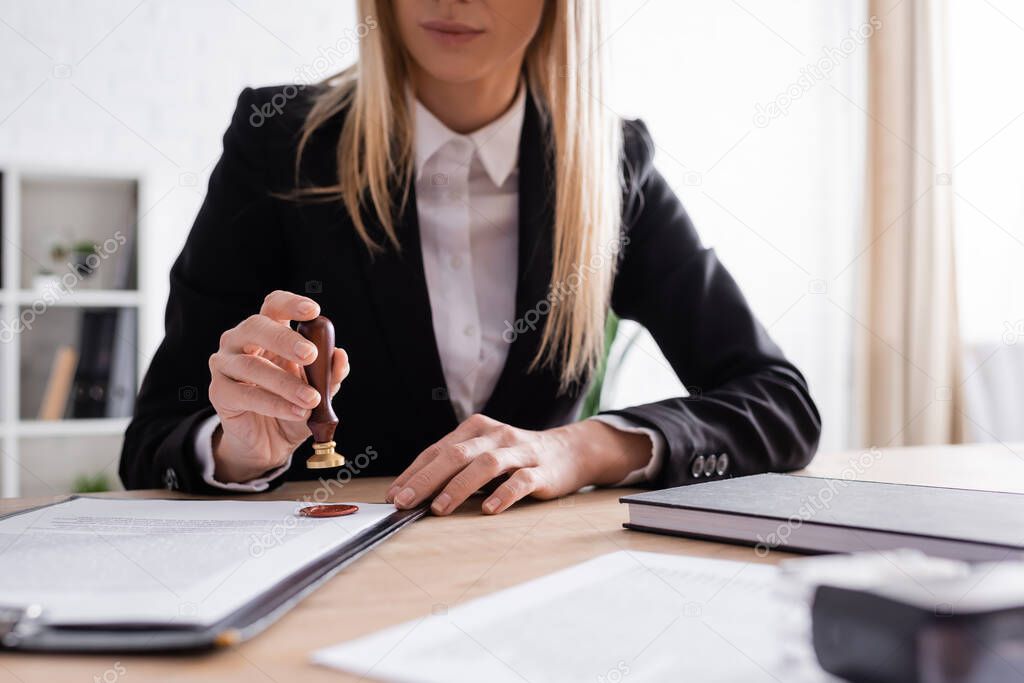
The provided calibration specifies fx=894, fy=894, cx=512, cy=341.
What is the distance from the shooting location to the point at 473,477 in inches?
33.2

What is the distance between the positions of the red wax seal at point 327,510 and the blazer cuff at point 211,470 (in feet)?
0.67

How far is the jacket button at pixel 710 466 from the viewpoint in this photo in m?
1.04

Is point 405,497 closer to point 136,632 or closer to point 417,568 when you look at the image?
point 417,568

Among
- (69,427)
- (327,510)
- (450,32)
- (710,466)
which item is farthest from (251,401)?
(69,427)

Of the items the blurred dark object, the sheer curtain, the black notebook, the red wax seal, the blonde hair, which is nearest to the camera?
the blurred dark object

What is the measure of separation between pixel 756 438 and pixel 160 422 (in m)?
0.74

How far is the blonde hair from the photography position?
4.36ft

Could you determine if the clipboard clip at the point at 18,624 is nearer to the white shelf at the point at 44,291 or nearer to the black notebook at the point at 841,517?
the black notebook at the point at 841,517

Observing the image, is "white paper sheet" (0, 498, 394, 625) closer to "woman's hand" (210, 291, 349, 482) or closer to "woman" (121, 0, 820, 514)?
"woman's hand" (210, 291, 349, 482)

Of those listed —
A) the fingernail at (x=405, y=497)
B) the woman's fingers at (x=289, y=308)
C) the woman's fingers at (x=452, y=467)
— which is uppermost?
the woman's fingers at (x=289, y=308)

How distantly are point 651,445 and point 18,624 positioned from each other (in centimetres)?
71

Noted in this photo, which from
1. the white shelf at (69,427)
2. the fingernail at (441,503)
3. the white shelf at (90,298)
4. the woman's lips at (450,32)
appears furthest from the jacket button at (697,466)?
the white shelf at (90,298)

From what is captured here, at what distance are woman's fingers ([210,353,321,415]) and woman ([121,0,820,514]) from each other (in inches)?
11.5

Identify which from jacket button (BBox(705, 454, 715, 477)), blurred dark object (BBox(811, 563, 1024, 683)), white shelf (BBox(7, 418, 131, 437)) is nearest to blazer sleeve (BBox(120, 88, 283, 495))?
jacket button (BBox(705, 454, 715, 477))
